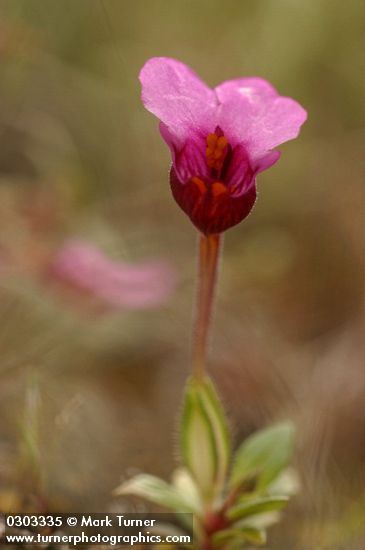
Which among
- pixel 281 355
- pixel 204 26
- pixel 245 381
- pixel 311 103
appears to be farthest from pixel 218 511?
pixel 204 26

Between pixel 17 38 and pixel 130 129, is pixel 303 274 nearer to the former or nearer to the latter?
pixel 130 129

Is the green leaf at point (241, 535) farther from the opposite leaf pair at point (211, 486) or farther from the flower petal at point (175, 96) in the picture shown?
the flower petal at point (175, 96)

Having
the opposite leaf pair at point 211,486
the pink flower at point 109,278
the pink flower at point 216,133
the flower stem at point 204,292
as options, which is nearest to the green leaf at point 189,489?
the opposite leaf pair at point 211,486

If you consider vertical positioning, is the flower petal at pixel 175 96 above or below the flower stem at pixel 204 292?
above

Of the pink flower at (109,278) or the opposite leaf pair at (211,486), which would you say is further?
the pink flower at (109,278)

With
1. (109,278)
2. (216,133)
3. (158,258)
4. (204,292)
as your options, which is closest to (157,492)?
(204,292)
